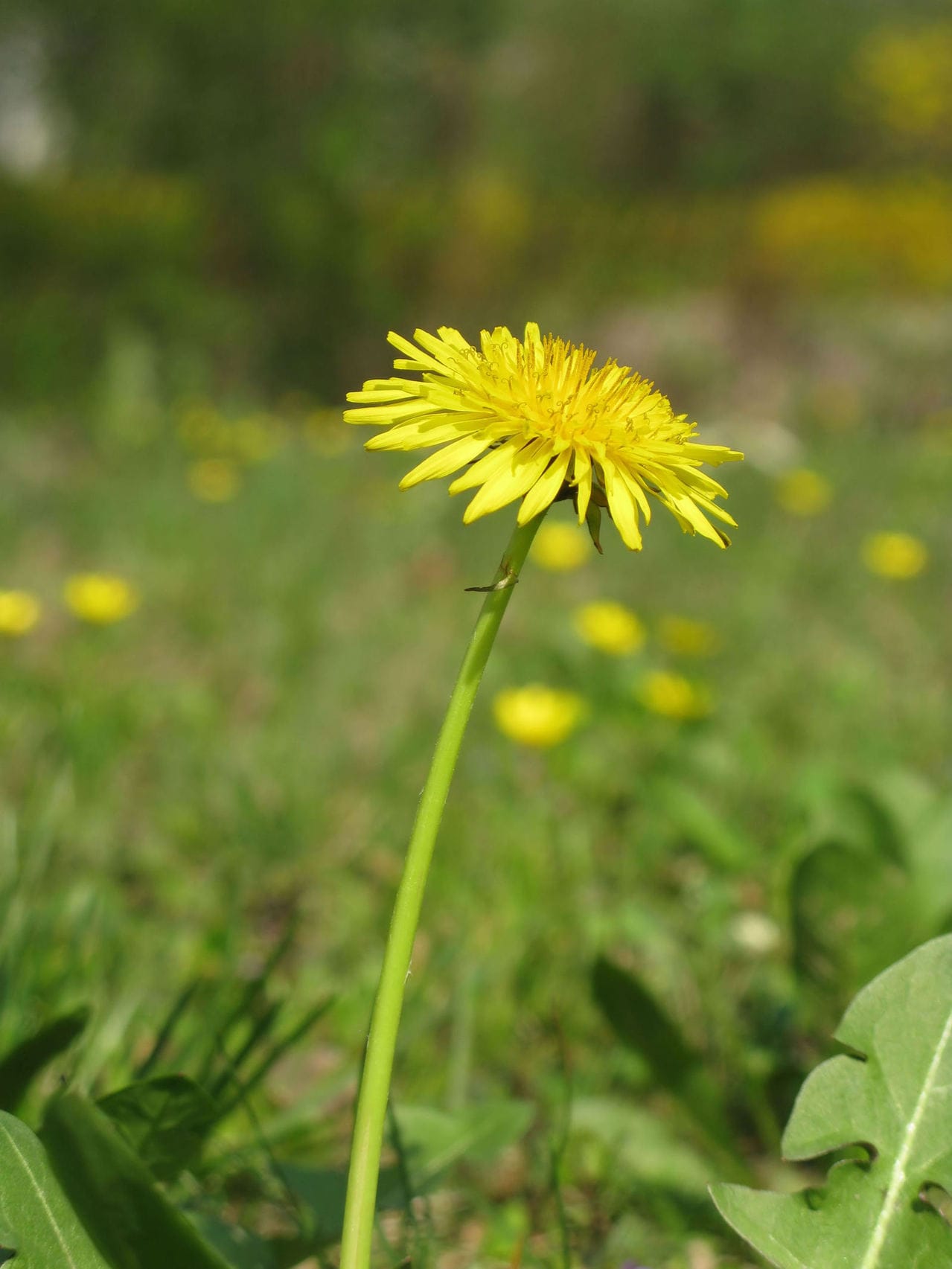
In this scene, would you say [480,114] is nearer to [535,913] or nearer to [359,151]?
[359,151]

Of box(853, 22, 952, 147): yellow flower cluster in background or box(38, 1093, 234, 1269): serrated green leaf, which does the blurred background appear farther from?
box(853, 22, 952, 147): yellow flower cluster in background

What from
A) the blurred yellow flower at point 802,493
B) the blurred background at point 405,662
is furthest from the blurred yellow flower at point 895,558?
the blurred yellow flower at point 802,493

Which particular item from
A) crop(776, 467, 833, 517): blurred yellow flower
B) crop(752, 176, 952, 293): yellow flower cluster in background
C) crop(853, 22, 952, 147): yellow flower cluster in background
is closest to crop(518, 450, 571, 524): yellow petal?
crop(776, 467, 833, 517): blurred yellow flower

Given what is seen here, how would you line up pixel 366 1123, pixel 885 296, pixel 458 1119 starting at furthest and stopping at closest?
1. pixel 885 296
2. pixel 458 1119
3. pixel 366 1123

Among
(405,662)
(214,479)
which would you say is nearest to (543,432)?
(405,662)

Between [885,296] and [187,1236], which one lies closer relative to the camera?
[187,1236]

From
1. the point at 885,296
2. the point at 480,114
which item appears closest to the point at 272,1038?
the point at 885,296

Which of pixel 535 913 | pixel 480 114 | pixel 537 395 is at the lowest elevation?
pixel 535 913
